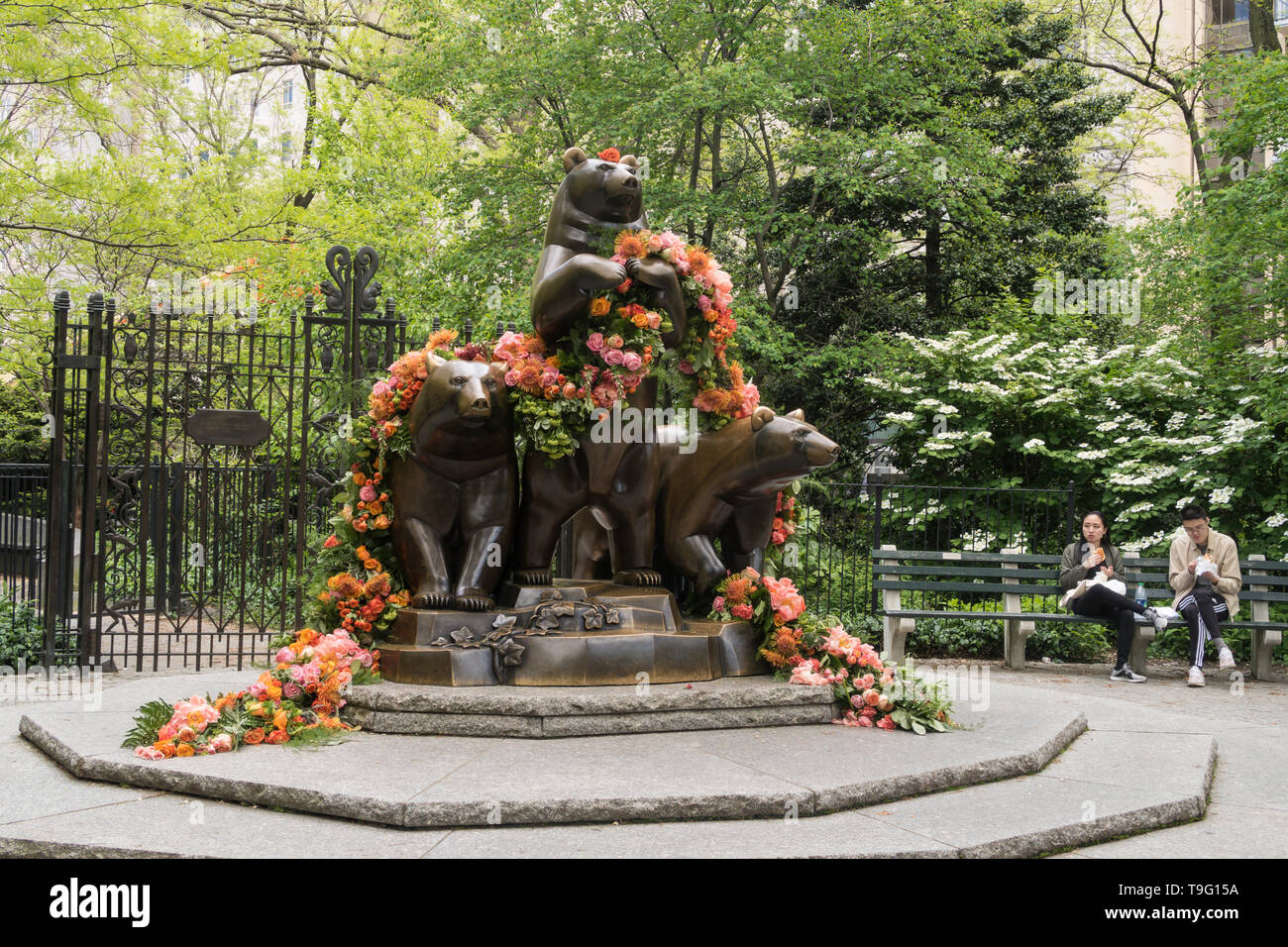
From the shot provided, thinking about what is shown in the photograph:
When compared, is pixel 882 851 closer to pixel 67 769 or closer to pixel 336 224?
pixel 67 769

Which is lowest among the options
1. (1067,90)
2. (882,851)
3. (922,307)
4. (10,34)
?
(882,851)

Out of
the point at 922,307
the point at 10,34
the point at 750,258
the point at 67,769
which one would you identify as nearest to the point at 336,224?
the point at 10,34

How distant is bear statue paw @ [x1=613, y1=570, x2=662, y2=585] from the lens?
225 inches

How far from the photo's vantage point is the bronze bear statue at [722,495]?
5.62m

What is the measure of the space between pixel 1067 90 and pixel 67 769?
17.8 m

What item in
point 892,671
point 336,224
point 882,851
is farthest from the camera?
point 336,224

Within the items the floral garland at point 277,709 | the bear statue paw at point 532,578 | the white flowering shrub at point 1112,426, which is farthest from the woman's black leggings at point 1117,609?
the floral garland at point 277,709

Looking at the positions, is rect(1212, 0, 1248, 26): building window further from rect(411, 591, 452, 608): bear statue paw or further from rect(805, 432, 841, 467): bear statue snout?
rect(411, 591, 452, 608): bear statue paw

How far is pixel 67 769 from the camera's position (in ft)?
15.3

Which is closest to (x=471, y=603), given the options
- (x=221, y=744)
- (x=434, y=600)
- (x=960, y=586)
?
(x=434, y=600)

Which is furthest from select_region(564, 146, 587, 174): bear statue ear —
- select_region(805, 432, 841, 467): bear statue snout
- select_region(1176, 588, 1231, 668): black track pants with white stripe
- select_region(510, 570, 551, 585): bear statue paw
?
select_region(1176, 588, 1231, 668): black track pants with white stripe

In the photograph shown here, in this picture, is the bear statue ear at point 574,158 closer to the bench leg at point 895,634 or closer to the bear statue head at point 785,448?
the bear statue head at point 785,448

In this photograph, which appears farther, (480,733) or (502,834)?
(480,733)

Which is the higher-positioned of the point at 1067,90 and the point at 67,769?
the point at 1067,90
